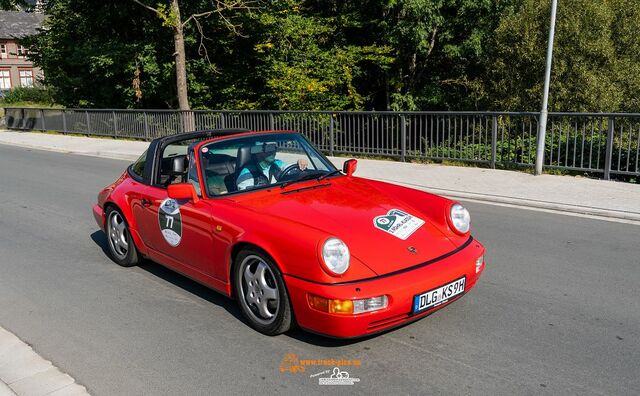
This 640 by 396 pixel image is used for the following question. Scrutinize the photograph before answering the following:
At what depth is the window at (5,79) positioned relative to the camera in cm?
7975

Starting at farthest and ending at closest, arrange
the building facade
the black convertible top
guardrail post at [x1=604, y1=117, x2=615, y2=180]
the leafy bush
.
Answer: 1. the building facade
2. the leafy bush
3. guardrail post at [x1=604, y1=117, x2=615, y2=180]
4. the black convertible top

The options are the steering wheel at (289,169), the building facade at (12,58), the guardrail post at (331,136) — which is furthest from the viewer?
the building facade at (12,58)

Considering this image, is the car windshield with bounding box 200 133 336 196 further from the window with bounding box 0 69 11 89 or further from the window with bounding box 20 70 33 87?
the window with bounding box 20 70 33 87

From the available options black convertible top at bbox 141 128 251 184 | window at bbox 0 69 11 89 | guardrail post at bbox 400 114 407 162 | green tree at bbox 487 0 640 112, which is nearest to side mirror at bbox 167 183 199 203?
black convertible top at bbox 141 128 251 184

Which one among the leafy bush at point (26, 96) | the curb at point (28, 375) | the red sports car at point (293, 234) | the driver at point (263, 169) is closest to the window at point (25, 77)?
the leafy bush at point (26, 96)

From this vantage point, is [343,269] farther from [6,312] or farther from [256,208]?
[6,312]

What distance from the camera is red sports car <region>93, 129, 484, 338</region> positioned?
3787 mm

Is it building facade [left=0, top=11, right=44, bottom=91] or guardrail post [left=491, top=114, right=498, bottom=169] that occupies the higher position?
building facade [left=0, top=11, right=44, bottom=91]

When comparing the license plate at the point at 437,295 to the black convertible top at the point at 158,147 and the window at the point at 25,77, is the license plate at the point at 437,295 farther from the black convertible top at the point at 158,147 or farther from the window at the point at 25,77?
the window at the point at 25,77

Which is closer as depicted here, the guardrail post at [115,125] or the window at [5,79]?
the guardrail post at [115,125]

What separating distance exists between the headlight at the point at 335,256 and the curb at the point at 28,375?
171 cm

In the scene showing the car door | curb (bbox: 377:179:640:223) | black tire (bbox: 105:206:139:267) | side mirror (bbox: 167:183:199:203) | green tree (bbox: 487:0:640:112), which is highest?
green tree (bbox: 487:0:640:112)

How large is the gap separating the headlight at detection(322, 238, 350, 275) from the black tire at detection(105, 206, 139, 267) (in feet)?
9.44

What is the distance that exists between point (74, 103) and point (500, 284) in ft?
97.0
